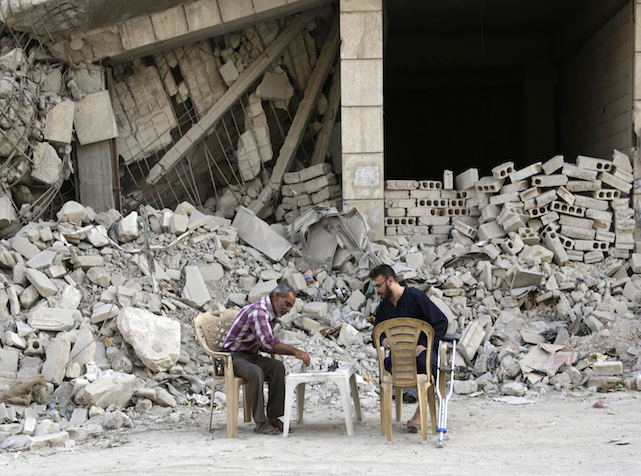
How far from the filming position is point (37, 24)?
9078mm

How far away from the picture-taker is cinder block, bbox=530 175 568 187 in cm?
913

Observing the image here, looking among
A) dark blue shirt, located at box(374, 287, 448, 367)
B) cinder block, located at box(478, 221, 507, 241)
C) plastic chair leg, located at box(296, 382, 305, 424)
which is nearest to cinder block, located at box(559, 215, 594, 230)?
cinder block, located at box(478, 221, 507, 241)

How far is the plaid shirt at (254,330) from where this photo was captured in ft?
16.3

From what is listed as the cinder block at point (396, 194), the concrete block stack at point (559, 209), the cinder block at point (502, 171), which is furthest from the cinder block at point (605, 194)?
the cinder block at point (396, 194)

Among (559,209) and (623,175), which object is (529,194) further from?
(623,175)

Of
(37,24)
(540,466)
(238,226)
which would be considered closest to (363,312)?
(238,226)

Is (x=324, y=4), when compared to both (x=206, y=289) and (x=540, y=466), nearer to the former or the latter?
(x=206, y=289)

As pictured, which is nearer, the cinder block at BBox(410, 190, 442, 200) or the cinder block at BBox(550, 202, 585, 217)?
the cinder block at BBox(550, 202, 585, 217)

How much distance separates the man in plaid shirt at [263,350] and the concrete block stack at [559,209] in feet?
15.6

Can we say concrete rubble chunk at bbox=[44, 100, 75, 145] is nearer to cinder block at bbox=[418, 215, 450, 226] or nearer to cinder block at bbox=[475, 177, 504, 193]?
cinder block at bbox=[418, 215, 450, 226]

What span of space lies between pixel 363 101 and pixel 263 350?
211 inches

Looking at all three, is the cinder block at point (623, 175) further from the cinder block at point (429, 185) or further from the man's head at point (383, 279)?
the man's head at point (383, 279)

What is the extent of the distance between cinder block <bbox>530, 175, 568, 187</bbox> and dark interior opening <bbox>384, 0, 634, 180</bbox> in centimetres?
143

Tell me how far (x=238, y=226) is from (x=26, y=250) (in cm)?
293
